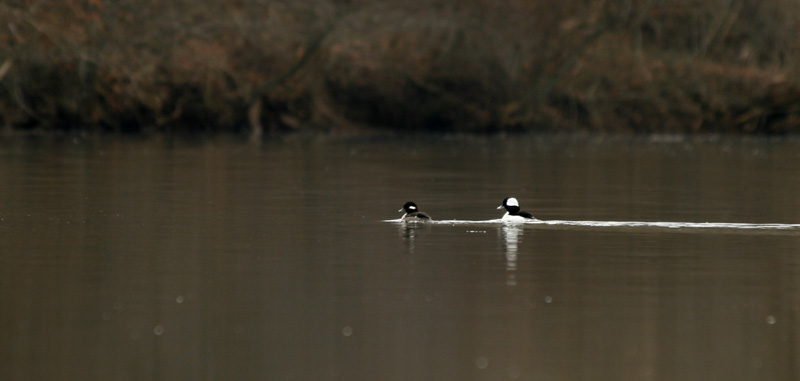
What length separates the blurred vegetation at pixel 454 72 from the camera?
148 ft

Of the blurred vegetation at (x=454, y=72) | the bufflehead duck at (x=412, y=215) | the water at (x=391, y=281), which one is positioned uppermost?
the blurred vegetation at (x=454, y=72)

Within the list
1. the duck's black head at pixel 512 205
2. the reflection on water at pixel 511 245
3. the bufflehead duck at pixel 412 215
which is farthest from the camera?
the bufflehead duck at pixel 412 215

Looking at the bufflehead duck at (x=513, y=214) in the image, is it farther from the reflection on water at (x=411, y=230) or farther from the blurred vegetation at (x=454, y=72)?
the blurred vegetation at (x=454, y=72)

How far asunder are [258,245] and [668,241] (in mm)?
3709

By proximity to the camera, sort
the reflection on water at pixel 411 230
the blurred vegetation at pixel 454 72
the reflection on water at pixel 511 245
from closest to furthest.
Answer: the reflection on water at pixel 511 245 → the reflection on water at pixel 411 230 → the blurred vegetation at pixel 454 72

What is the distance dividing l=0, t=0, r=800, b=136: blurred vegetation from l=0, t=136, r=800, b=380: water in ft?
68.7

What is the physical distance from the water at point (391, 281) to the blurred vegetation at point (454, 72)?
2093 centimetres

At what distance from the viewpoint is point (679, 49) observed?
47906mm

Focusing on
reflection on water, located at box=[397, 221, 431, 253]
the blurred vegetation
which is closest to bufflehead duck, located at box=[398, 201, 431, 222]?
reflection on water, located at box=[397, 221, 431, 253]

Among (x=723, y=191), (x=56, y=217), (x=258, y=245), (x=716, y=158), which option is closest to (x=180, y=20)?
(x=716, y=158)

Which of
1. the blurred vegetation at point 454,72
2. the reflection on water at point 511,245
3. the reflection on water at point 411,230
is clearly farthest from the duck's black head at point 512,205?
the blurred vegetation at point 454,72

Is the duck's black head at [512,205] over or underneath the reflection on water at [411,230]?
over

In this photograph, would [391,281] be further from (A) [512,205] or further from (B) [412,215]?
(B) [412,215]

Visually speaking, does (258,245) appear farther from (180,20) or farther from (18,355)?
(180,20)
